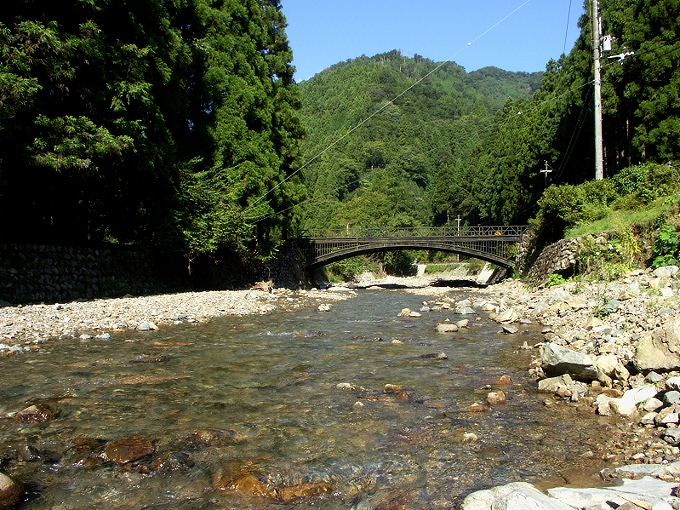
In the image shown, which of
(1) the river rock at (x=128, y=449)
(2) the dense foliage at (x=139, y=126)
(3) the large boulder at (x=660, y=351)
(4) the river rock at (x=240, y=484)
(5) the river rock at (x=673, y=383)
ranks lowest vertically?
A: (4) the river rock at (x=240, y=484)

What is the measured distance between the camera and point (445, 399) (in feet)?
22.3

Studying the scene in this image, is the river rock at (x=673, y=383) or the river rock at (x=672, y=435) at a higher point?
the river rock at (x=673, y=383)

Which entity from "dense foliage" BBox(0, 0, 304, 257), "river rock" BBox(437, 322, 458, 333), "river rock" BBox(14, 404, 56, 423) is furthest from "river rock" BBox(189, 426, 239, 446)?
"dense foliage" BBox(0, 0, 304, 257)

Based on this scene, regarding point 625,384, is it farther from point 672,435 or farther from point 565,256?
point 565,256

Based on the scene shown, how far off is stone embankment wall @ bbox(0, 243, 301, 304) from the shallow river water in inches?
270

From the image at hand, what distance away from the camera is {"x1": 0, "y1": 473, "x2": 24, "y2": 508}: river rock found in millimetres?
4004

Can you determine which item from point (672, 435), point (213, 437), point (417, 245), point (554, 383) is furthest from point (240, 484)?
point (417, 245)

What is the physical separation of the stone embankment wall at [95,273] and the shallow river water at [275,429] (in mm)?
6859

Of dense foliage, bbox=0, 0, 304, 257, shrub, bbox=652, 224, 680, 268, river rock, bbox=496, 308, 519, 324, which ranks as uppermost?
dense foliage, bbox=0, 0, 304, 257

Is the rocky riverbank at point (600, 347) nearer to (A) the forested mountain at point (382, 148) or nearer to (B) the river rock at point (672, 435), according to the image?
(B) the river rock at point (672, 435)

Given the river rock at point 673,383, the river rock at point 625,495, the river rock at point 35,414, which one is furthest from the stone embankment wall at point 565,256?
the river rock at point 35,414

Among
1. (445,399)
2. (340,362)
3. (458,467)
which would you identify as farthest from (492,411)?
(340,362)

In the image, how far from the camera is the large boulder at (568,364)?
6.68 m

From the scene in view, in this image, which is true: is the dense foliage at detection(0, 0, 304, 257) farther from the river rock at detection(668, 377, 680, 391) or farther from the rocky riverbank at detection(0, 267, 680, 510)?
the river rock at detection(668, 377, 680, 391)
